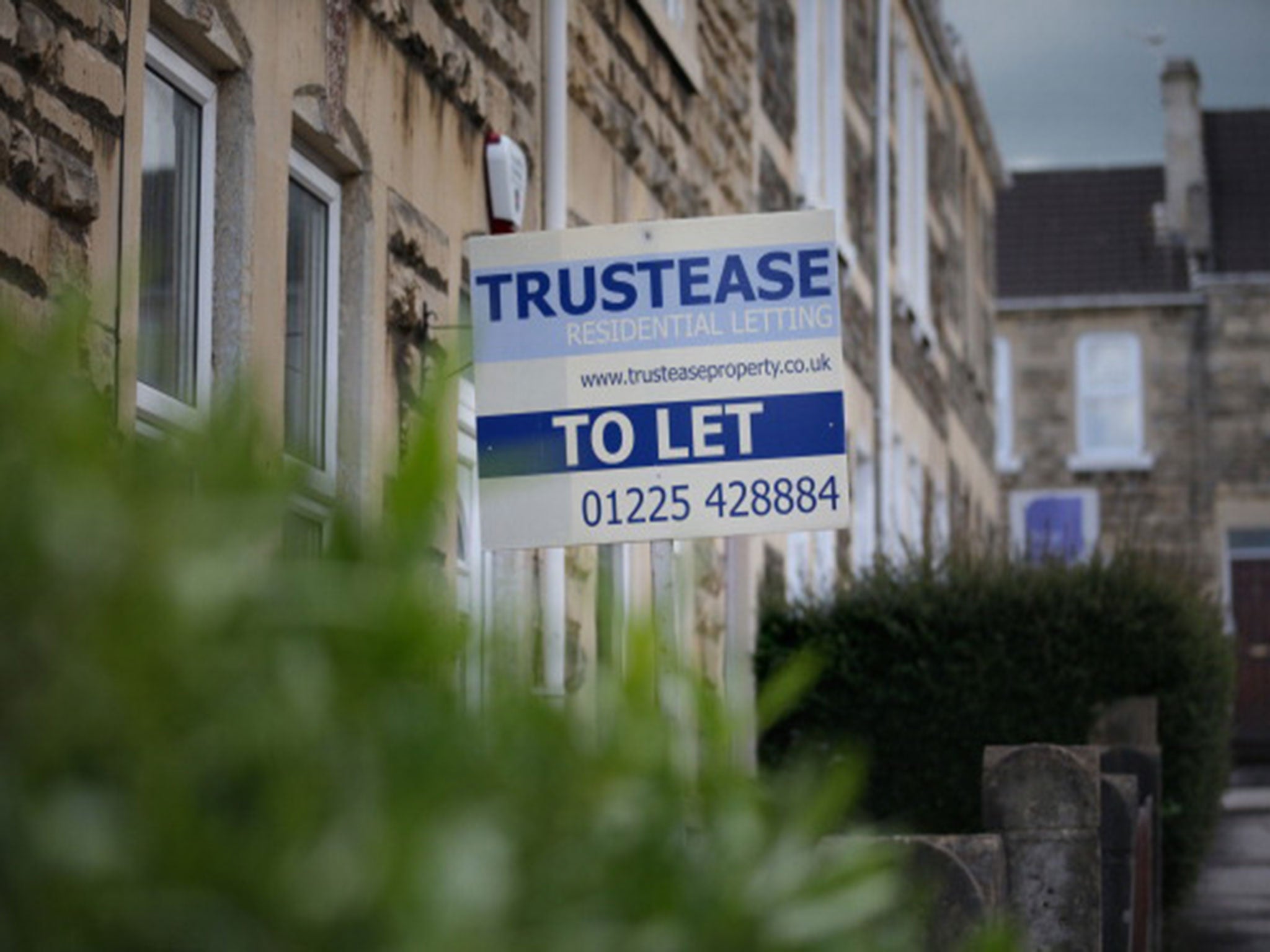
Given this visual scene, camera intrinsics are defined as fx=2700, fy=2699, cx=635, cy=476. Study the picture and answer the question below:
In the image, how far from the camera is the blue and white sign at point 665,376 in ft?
21.8

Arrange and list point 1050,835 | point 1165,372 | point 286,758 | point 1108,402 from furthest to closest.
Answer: point 1108,402 → point 1165,372 → point 1050,835 → point 286,758

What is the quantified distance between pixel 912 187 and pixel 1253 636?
17.1 m

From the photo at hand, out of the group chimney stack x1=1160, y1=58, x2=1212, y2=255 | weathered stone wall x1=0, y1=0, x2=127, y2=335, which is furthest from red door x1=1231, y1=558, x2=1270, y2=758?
weathered stone wall x1=0, y1=0, x2=127, y2=335

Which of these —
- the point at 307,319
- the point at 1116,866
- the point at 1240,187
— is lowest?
the point at 1116,866

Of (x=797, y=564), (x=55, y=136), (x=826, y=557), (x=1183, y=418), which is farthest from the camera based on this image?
(x=1183, y=418)

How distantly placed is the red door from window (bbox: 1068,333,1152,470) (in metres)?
2.34

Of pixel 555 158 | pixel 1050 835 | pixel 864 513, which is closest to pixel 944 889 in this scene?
pixel 1050 835

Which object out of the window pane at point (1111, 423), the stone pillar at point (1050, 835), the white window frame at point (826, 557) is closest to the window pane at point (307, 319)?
the stone pillar at point (1050, 835)

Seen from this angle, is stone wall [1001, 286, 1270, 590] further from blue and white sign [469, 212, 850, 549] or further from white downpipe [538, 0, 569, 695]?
blue and white sign [469, 212, 850, 549]

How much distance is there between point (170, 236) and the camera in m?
6.36

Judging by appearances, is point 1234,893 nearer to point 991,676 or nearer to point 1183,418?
point 991,676

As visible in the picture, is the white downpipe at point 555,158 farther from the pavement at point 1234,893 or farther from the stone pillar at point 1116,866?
the pavement at point 1234,893

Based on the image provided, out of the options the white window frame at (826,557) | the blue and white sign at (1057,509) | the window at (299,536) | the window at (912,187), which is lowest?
the window at (299,536)

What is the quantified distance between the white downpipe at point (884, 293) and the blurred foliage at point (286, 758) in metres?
17.2
